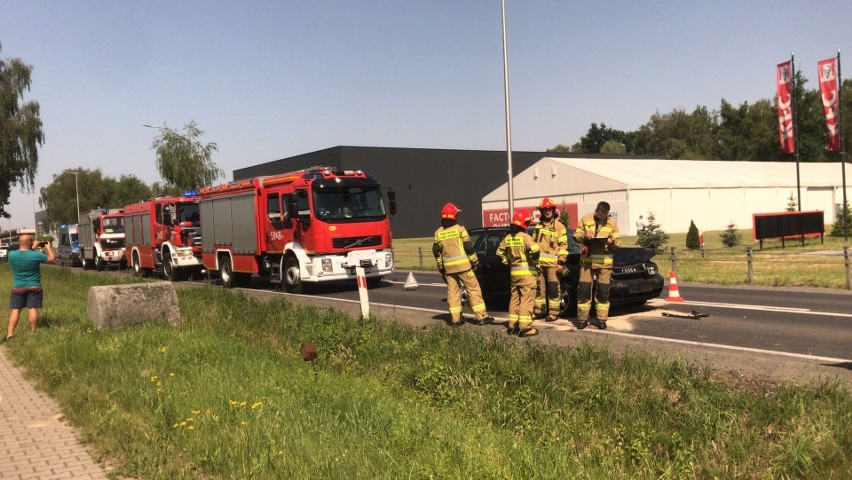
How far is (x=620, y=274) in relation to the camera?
11203mm

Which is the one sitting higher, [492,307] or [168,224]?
[168,224]

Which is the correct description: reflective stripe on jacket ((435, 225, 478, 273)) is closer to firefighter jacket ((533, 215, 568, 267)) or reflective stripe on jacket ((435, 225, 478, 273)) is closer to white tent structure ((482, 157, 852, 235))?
firefighter jacket ((533, 215, 568, 267))

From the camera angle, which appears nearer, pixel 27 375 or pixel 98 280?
pixel 27 375

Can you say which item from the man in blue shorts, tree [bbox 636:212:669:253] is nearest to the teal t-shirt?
the man in blue shorts

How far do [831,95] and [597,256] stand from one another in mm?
28730

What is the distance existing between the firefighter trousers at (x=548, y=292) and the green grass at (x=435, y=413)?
299 cm

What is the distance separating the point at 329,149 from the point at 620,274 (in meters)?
54.1

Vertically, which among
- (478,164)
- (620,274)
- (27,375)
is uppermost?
(478,164)

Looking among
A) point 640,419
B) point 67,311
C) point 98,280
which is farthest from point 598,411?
point 98,280

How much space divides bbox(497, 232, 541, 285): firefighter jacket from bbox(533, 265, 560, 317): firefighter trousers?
1.12 m

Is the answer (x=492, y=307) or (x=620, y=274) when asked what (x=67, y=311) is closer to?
(x=492, y=307)

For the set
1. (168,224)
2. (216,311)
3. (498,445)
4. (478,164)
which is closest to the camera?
(498,445)

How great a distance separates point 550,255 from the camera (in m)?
10.9

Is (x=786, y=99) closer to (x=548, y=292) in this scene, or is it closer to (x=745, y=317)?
(x=745, y=317)
